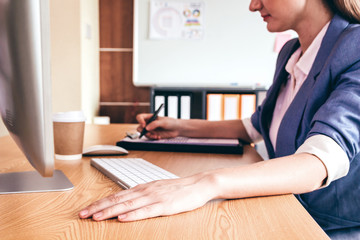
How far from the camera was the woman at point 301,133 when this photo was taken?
569 millimetres

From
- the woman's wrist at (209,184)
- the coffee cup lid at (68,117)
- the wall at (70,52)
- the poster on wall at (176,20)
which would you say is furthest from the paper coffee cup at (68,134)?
the poster on wall at (176,20)

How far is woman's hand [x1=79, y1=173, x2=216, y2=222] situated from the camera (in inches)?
20.2

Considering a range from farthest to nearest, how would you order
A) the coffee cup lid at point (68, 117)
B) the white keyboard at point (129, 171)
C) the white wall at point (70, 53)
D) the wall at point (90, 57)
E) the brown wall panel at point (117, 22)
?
the brown wall panel at point (117, 22)
the wall at point (90, 57)
the white wall at point (70, 53)
the coffee cup lid at point (68, 117)
the white keyboard at point (129, 171)

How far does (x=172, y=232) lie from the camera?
0.47 m

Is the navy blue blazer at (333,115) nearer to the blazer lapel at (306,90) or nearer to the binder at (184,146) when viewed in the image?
the blazer lapel at (306,90)

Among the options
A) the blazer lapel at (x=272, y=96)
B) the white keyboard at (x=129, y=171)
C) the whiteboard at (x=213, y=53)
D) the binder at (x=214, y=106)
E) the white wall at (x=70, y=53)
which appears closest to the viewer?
the white keyboard at (x=129, y=171)

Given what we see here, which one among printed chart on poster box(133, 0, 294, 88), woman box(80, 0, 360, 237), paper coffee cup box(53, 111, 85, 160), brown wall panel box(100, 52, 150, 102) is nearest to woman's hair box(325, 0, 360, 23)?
woman box(80, 0, 360, 237)

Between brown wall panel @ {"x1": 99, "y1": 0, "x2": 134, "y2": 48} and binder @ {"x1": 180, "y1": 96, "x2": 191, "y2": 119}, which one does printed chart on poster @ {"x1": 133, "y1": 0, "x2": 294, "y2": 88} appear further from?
binder @ {"x1": 180, "y1": 96, "x2": 191, "y2": 119}

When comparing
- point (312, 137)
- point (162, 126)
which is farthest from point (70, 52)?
point (312, 137)

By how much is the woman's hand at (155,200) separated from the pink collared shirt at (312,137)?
9.0 inches

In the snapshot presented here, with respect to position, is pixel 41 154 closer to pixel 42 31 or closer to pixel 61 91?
pixel 42 31

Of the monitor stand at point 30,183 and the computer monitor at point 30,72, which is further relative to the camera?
the monitor stand at point 30,183

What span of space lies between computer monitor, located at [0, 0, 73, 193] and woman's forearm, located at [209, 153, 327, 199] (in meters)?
0.28

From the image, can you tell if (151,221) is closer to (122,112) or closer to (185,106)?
(185,106)
